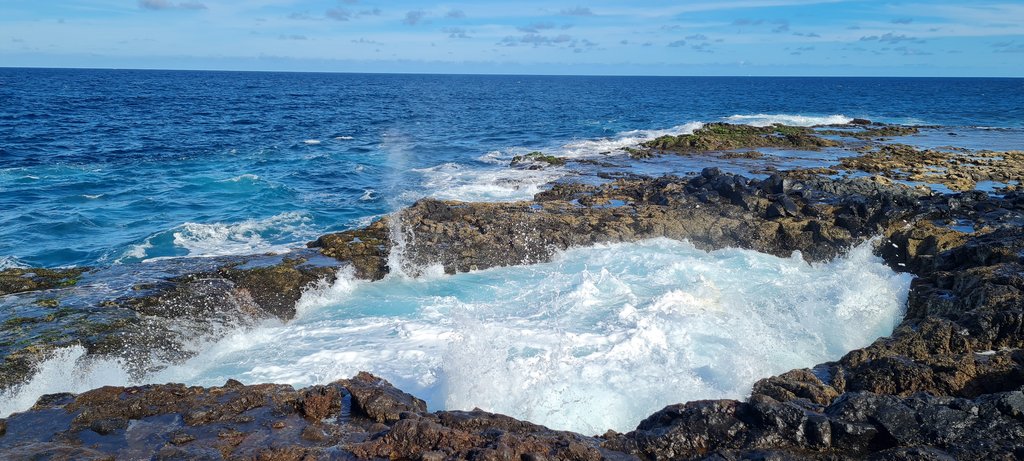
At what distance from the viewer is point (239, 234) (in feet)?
68.0

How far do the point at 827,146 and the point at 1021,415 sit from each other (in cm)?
3483

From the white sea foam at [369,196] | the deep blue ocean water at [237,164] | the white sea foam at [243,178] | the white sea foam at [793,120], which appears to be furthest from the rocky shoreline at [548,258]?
the white sea foam at [793,120]

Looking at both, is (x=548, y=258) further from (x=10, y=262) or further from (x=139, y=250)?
(x=10, y=262)

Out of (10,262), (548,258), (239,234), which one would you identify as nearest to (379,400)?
(548,258)

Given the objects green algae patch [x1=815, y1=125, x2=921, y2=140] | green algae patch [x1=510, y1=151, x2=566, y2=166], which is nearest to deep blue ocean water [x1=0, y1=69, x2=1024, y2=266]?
green algae patch [x1=510, y1=151, x2=566, y2=166]

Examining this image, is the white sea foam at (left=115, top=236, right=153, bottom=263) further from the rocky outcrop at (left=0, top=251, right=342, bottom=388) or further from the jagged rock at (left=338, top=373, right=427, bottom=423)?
the jagged rock at (left=338, top=373, right=427, bottom=423)

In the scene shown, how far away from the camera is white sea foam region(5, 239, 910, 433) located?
10227 millimetres

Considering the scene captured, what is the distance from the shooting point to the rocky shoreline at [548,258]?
7238mm

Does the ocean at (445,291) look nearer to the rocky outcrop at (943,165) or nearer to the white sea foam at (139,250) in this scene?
the white sea foam at (139,250)

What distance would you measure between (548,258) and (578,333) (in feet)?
17.1

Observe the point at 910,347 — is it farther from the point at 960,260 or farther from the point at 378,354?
the point at 378,354

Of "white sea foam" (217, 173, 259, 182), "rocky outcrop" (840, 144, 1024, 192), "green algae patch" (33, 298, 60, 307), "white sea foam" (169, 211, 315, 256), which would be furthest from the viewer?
"white sea foam" (217, 173, 259, 182)

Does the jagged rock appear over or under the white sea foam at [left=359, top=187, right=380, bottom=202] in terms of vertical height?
over

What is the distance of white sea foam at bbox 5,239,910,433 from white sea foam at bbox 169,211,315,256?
5.28 m
